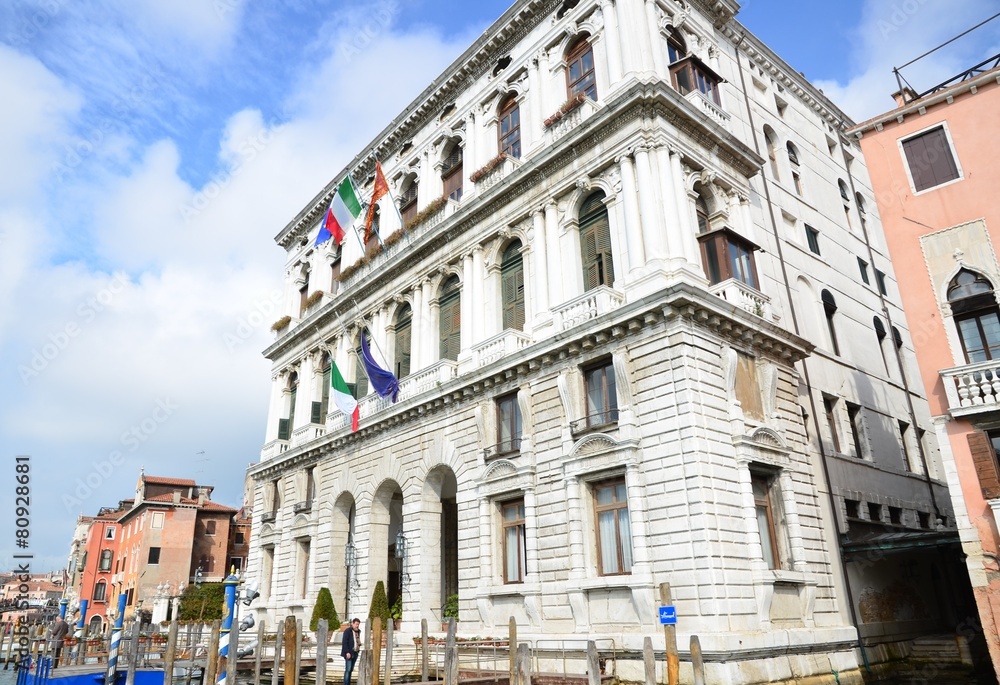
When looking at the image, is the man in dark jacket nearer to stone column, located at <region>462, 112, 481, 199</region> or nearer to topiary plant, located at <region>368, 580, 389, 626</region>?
topiary plant, located at <region>368, 580, 389, 626</region>

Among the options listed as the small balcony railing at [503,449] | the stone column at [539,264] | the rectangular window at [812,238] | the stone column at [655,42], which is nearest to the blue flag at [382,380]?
the small balcony railing at [503,449]

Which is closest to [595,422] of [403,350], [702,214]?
[702,214]

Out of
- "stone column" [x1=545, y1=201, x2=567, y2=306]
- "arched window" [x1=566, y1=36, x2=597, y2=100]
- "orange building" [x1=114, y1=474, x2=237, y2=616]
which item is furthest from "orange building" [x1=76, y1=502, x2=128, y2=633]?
"arched window" [x1=566, y1=36, x2=597, y2=100]

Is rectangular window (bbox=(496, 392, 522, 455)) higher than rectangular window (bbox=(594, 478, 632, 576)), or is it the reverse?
rectangular window (bbox=(496, 392, 522, 455))

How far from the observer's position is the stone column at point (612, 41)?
68.3 feet

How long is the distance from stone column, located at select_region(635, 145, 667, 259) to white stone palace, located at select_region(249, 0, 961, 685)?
0.05m

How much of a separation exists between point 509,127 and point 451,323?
6.73 metres

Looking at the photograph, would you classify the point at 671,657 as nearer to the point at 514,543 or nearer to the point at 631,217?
the point at 514,543

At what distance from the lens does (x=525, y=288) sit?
2166 centimetres

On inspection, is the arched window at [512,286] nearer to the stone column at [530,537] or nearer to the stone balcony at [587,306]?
the stone balcony at [587,306]

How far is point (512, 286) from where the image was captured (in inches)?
890

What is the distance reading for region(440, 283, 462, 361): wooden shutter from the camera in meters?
24.4

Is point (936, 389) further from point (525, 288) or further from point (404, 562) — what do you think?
point (404, 562)

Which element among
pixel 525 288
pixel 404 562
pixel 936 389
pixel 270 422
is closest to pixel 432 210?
pixel 525 288
